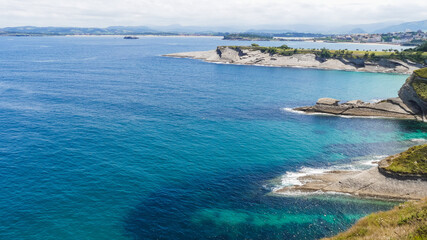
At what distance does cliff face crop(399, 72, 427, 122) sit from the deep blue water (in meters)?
7.26

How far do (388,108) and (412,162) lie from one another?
4933 cm

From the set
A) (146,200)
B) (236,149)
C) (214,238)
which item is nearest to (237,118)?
(236,149)

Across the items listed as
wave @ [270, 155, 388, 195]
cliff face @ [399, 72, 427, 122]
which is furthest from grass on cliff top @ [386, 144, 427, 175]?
cliff face @ [399, 72, 427, 122]

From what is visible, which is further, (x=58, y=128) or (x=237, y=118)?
(x=237, y=118)

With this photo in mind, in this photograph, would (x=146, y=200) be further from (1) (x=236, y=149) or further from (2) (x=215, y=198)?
(1) (x=236, y=149)

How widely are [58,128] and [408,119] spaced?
95766 mm

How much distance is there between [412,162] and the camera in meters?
43.9

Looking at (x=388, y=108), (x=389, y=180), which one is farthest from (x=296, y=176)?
(x=388, y=108)

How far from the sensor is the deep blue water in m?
35.8

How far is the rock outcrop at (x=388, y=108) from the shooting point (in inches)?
3253

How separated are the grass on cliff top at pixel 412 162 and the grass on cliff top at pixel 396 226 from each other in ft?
43.0

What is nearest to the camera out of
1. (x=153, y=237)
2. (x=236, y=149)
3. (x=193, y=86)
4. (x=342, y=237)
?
(x=342, y=237)

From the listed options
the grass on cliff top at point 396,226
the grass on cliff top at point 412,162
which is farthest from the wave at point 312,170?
the grass on cliff top at point 396,226

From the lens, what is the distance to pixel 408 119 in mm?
82875
